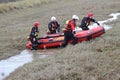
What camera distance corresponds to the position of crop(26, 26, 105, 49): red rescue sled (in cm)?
1485

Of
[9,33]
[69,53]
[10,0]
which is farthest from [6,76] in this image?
[10,0]

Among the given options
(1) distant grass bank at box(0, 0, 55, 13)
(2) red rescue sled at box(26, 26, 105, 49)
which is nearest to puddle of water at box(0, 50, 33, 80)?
(2) red rescue sled at box(26, 26, 105, 49)

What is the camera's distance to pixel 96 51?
12039 millimetres

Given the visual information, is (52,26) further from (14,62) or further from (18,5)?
(18,5)

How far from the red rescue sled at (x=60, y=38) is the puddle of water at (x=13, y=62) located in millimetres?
869

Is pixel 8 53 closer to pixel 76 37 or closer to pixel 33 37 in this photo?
pixel 33 37

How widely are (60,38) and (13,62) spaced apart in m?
2.91

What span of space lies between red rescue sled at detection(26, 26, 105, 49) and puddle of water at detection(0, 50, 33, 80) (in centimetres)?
87

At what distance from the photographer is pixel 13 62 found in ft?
44.3

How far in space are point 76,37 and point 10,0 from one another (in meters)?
29.0

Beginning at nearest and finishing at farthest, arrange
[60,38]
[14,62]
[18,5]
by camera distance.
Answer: [14,62] → [60,38] → [18,5]

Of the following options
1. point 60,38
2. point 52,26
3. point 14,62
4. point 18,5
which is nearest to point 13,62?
point 14,62

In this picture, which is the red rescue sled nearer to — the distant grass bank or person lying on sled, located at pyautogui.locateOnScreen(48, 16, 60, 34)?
person lying on sled, located at pyautogui.locateOnScreen(48, 16, 60, 34)

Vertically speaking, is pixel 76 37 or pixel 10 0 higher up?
pixel 10 0
